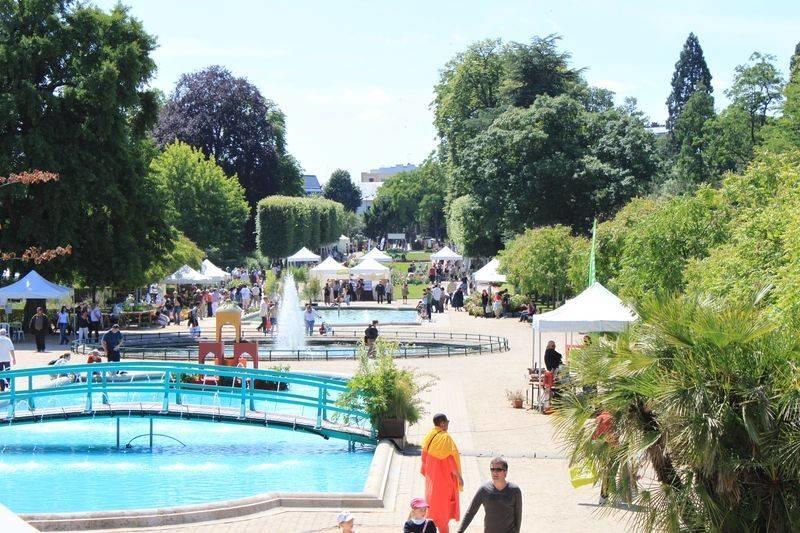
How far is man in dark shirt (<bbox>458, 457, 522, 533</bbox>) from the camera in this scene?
988cm

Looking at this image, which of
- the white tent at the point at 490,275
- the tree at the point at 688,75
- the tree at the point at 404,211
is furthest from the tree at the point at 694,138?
the tree at the point at 404,211

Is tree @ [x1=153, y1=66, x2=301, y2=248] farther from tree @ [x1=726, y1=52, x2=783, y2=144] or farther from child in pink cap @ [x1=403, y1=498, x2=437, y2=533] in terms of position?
child in pink cap @ [x1=403, y1=498, x2=437, y2=533]

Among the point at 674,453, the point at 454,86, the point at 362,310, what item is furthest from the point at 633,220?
the point at 454,86

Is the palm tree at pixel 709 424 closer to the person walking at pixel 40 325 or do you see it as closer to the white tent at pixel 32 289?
the person walking at pixel 40 325

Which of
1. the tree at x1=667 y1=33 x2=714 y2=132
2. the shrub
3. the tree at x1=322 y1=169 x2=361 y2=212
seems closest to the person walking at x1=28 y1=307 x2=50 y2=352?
the shrub

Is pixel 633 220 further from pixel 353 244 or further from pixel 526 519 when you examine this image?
pixel 353 244

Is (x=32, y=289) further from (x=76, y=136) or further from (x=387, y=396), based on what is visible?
(x=387, y=396)

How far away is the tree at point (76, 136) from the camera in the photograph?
127 feet

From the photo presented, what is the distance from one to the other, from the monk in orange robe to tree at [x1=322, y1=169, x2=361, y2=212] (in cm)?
17786

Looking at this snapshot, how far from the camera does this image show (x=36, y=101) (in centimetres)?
3844

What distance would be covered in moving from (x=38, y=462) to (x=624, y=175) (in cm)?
4344

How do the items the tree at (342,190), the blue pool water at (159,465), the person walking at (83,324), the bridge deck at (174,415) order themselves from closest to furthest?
the blue pool water at (159,465) → the bridge deck at (174,415) → the person walking at (83,324) → the tree at (342,190)

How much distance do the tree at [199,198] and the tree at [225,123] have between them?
13718 millimetres

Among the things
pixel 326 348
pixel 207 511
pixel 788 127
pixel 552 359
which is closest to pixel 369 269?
pixel 788 127
